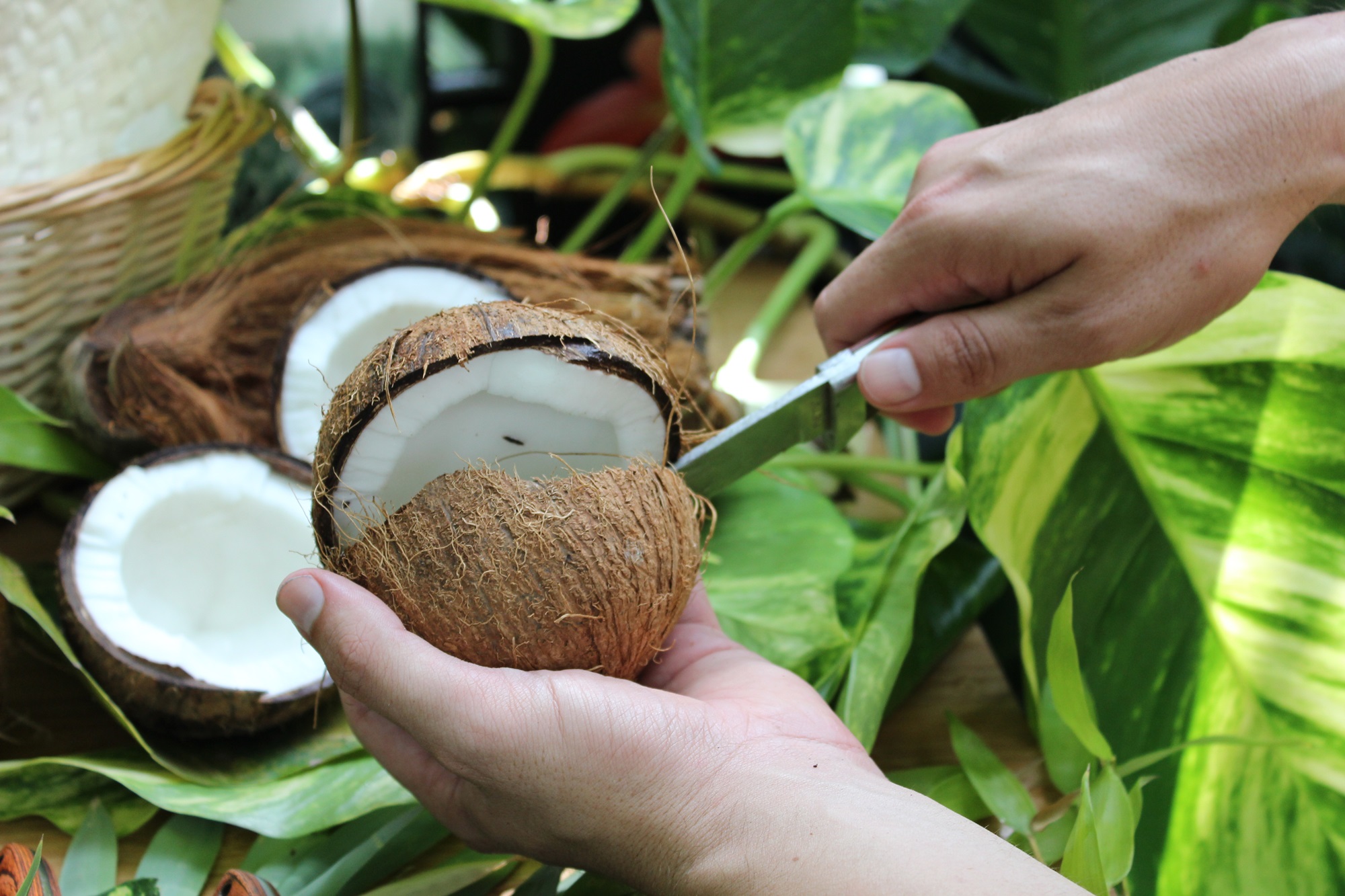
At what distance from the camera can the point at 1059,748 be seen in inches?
23.2

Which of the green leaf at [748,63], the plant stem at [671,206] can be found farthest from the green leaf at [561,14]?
the plant stem at [671,206]

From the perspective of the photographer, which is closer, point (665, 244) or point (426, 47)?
point (665, 244)

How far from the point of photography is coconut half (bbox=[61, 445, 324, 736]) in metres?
0.57

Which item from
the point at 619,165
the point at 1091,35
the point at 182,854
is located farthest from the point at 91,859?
the point at 1091,35

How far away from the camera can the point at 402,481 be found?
0.48m

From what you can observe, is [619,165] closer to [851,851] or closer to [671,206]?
[671,206]

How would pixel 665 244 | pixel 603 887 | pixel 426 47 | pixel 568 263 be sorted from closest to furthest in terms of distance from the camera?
pixel 603 887, pixel 568 263, pixel 665 244, pixel 426 47

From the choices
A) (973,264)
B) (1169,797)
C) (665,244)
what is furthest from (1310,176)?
(665,244)

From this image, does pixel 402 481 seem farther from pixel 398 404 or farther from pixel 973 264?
pixel 973 264

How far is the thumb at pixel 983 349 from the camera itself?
509 mm

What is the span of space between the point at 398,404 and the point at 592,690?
0.50 feet

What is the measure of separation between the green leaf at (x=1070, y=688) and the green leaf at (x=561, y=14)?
0.58m

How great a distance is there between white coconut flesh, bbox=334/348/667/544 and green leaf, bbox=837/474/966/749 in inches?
7.6

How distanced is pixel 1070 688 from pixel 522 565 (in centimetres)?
29
